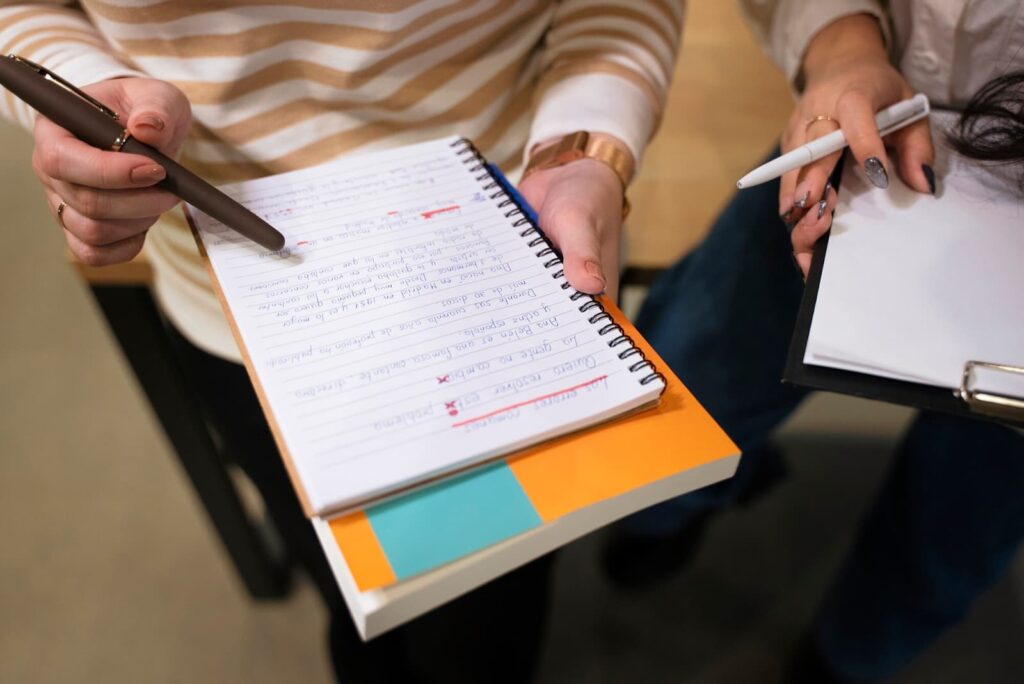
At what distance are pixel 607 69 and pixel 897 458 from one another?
0.53 meters

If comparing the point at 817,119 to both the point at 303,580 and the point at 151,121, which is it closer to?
the point at 151,121

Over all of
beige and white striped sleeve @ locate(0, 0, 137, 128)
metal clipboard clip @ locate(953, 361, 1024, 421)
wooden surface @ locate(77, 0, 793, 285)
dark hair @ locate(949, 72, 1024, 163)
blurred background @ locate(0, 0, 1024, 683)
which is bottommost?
blurred background @ locate(0, 0, 1024, 683)

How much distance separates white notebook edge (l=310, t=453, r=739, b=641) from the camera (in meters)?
0.31

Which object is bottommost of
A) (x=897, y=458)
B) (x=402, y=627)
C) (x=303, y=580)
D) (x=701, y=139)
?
(x=303, y=580)

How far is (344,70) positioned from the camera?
18.3 inches

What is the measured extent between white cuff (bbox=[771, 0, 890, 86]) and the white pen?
0.08 meters

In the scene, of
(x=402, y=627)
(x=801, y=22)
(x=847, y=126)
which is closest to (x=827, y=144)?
(x=847, y=126)

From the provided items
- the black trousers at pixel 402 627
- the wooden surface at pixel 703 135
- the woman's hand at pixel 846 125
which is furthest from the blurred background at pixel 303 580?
the woman's hand at pixel 846 125

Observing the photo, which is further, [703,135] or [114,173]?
[703,135]

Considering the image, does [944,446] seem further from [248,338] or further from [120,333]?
[120,333]

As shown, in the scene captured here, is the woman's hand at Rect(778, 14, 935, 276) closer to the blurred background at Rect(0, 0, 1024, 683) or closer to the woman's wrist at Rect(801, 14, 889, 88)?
the woman's wrist at Rect(801, 14, 889, 88)

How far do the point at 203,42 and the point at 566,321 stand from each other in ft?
0.88

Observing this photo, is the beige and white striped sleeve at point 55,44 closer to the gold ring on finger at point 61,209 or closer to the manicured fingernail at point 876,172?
the gold ring on finger at point 61,209

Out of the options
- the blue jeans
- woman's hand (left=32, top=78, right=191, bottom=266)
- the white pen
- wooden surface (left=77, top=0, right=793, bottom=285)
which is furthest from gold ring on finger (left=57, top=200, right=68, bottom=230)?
the blue jeans
